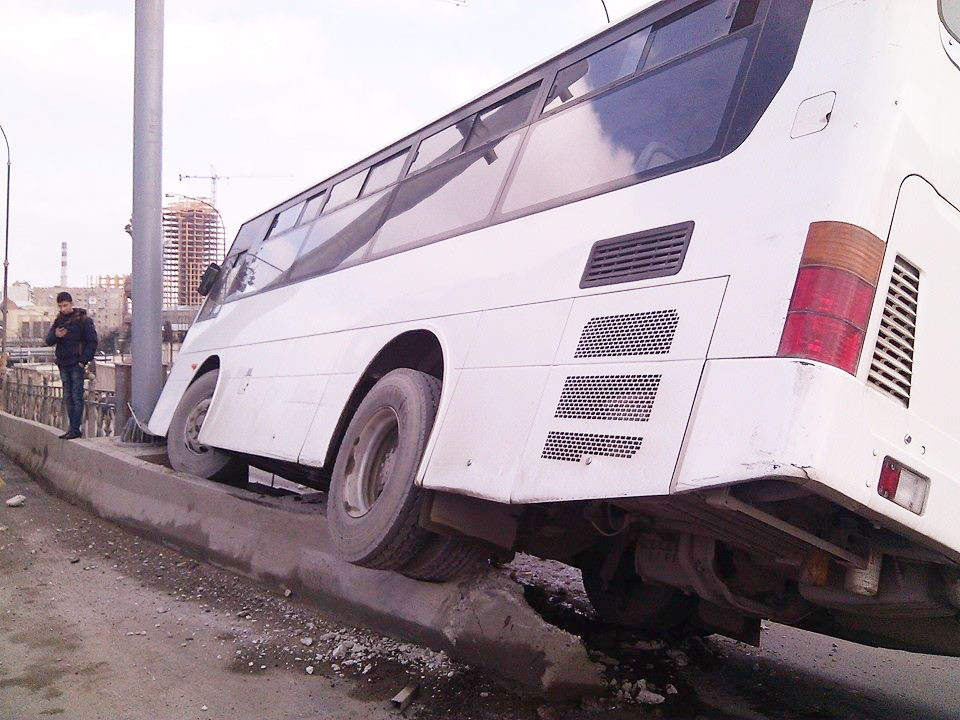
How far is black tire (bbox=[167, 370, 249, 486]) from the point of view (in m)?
7.50

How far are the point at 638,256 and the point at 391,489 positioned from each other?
5.69ft

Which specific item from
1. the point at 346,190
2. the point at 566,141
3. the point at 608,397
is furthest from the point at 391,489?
the point at 346,190

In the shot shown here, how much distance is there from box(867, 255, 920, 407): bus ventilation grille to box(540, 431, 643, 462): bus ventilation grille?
792mm

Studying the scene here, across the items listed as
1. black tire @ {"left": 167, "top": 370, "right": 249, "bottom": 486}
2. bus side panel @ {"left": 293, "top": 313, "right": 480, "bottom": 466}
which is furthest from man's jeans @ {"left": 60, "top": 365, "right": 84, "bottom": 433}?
bus side panel @ {"left": 293, "top": 313, "right": 480, "bottom": 466}

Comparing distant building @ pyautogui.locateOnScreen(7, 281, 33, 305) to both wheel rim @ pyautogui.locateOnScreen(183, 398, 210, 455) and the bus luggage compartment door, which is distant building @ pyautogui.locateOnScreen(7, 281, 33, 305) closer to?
wheel rim @ pyautogui.locateOnScreen(183, 398, 210, 455)

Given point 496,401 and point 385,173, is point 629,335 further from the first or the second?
point 385,173

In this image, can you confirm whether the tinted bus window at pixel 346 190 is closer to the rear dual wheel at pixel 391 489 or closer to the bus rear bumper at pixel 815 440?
the rear dual wheel at pixel 391 489

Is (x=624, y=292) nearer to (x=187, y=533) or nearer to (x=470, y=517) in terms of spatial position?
(x=470, y=517)

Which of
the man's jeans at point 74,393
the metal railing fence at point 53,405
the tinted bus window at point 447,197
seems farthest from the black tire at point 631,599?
the man's jeans at point 74,393

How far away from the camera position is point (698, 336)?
2945 mm

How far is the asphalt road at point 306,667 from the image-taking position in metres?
4.08

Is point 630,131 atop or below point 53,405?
atop

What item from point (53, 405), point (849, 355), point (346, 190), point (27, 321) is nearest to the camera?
point (849, 355)

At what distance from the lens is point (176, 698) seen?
411 cm
